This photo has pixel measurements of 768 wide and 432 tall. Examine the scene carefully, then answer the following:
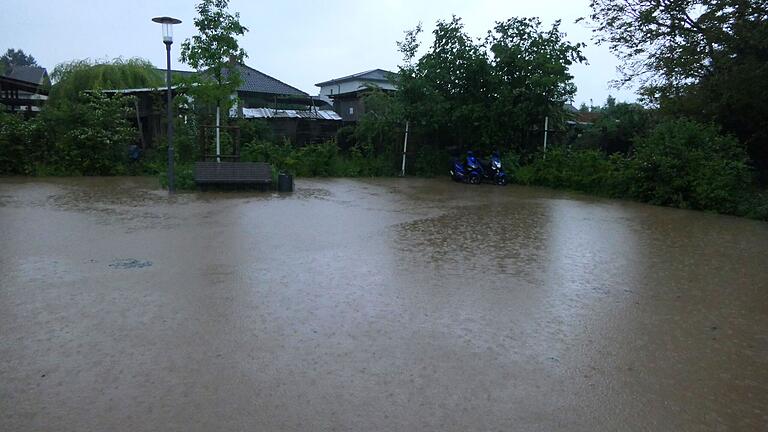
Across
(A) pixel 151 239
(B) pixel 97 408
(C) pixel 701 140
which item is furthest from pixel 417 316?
(C) pixel 701 140

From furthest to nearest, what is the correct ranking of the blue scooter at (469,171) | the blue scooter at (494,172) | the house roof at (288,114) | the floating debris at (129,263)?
the house roof at (288,114) → the blue scooter at (469,171) → the blue scooter at (494,172) → the floating debris at (129,263)

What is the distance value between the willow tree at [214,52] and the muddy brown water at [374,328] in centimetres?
639

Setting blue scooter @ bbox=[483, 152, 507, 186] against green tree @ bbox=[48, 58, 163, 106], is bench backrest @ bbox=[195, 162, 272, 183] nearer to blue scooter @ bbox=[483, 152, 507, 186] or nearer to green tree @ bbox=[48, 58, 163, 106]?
blue scooter @ bbox=[483, 152, 507, 186]

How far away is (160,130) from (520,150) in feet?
40.2

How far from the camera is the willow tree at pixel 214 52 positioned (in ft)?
47.9

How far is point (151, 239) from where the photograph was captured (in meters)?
8.03

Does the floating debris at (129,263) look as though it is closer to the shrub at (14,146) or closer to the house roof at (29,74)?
the shrub at (14,146)

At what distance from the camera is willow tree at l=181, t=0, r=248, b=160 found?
575 inches

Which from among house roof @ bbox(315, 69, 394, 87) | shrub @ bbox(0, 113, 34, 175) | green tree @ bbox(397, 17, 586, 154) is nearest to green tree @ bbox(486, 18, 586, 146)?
green tree @ bbox(397, 17, 586, 154)

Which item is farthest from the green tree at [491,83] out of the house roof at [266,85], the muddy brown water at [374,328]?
the house roof at [266,85]

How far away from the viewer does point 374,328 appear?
15.0 feet

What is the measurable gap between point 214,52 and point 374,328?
11875mm

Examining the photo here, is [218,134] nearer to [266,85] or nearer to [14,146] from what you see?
[14,146]

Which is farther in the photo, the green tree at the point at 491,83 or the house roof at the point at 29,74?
the house roof at the point at 29,74
